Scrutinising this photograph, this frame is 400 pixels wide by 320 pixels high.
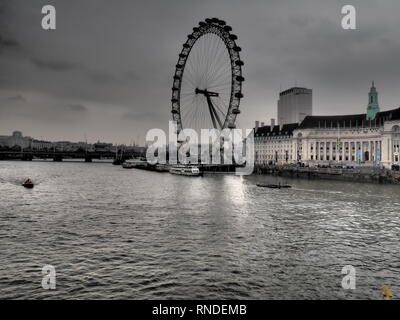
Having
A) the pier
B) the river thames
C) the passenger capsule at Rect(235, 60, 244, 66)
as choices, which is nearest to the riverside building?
the pier

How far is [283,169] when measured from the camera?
11631 centimetres

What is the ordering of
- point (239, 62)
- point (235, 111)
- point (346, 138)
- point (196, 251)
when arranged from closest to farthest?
1. point (196, 251)
2. point (239, 62)
3. point (235, 111)
4. point (346, 138)

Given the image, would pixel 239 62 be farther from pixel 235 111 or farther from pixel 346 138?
pixel 346 138

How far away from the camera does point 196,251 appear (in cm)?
2314

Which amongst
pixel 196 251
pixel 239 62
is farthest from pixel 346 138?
pixel 196 251

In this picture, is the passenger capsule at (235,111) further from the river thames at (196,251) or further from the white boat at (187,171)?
the river thames at (196,251)

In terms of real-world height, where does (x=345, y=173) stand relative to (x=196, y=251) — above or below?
above

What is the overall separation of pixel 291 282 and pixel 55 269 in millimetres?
12544

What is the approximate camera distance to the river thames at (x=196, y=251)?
16922 millimetres

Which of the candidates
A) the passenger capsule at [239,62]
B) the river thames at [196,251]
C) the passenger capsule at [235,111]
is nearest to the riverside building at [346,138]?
the passenger capsule at [235,111]

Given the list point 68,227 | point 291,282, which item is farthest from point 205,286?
point 68,227

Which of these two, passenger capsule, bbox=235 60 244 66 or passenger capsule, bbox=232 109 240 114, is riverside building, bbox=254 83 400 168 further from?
passenger capsule, bbox=235 60 244 66

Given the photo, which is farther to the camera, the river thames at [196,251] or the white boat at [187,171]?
the white boat at [187,171]
